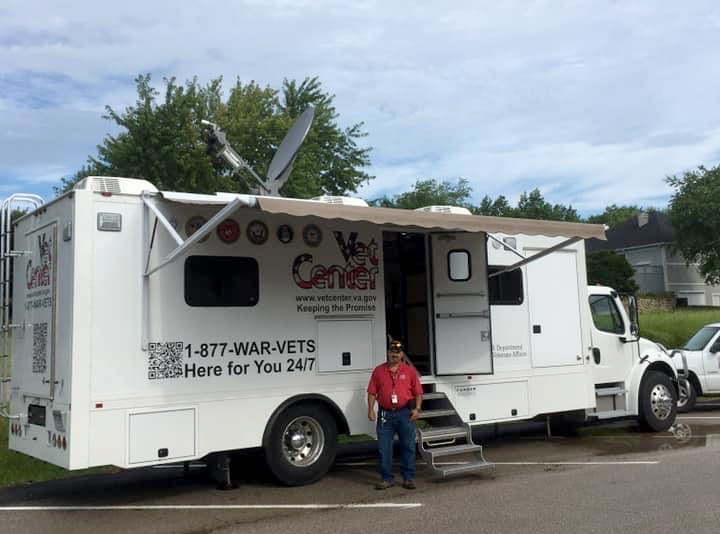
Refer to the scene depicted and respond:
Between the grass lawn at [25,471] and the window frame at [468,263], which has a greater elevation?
the window frame at [468,263]

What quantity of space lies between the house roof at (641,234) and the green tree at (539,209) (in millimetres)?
3538

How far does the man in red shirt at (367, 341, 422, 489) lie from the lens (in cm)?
759

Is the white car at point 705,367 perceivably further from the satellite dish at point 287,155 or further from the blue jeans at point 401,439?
the satellite dish at point 287,155

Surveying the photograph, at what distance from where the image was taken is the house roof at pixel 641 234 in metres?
55.3

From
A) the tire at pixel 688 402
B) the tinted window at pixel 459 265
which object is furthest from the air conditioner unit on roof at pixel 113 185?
the tire at pixel 688 402

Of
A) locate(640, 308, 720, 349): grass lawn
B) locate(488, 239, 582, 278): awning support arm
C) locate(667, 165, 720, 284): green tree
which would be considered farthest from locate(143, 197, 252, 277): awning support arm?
locate(667, 165, 720, 284): green tree

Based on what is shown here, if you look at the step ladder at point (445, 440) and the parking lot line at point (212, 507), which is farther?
the step ladder at point (445, 440)

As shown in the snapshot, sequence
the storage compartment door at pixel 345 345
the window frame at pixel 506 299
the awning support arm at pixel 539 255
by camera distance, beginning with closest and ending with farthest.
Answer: the storage compartment door at pixel 345 345, the awning support arm at pixel 539 255, the window frame at pixel 506 299

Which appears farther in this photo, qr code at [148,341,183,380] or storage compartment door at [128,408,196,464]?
qr code at [148,341,183,380]

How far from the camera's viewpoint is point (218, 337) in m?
7.30

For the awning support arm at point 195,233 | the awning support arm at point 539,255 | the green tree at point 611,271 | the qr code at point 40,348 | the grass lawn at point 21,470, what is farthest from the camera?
the green tree at point 611,271

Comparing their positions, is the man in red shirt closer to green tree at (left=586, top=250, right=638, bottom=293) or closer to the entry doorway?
the entry doorway

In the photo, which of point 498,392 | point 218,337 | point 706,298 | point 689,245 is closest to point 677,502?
point 498,392

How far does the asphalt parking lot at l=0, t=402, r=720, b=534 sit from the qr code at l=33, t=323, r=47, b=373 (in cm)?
134
